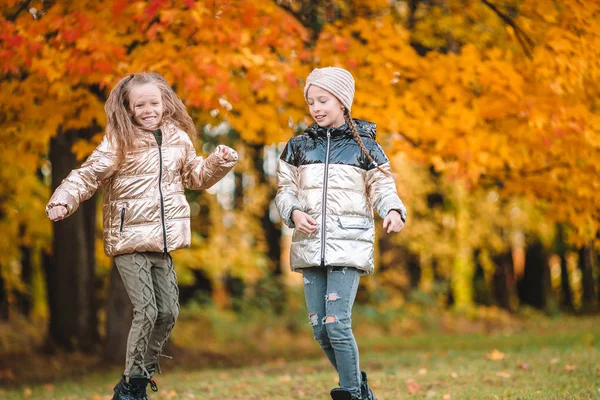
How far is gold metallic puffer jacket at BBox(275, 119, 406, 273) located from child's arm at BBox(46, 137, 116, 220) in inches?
39.8

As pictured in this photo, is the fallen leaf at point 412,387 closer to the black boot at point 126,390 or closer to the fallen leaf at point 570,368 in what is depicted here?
the fallen leaf at point 570,368

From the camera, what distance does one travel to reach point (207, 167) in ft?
14.3

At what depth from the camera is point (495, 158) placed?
706cm

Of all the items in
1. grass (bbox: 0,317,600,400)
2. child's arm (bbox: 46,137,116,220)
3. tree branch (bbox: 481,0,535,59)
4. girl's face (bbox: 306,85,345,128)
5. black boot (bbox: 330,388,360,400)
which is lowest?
grass (bbox: 0,317,600,400)

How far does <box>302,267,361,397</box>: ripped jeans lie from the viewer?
4.02 metres

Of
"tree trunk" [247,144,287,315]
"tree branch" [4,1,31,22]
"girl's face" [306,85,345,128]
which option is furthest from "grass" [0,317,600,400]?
"tree trunk" [247,144,287,315]

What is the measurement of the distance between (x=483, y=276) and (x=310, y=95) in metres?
19.4

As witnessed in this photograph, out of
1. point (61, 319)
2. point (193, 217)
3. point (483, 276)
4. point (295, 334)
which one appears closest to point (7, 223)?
point (61, 319)

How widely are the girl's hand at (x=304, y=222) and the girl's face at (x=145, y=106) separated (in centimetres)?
111

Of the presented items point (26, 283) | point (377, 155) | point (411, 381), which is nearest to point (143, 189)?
point (377, 155)

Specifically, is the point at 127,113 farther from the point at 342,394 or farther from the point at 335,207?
the point at 342,394

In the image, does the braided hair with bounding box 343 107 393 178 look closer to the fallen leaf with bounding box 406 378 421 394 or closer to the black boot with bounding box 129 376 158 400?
the black boot with bounding box 129 376 158 400

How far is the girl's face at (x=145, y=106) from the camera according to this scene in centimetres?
439

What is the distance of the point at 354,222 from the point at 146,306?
1303mm
